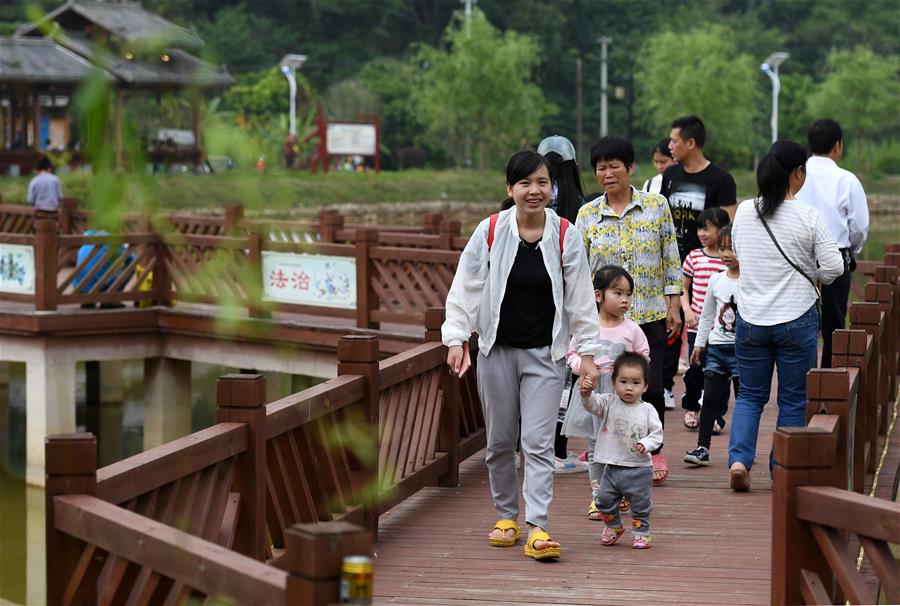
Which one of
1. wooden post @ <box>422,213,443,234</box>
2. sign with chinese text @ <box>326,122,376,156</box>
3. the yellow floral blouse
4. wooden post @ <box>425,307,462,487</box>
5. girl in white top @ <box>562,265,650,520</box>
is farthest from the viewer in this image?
sign with chinese text @ <box>326,122,376,156</box>

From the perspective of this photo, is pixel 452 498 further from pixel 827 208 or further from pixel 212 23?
pixel 212 23

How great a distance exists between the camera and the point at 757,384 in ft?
19.4

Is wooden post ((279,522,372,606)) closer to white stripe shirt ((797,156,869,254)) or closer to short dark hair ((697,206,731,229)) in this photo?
short dark hair ((697,206,731,229))

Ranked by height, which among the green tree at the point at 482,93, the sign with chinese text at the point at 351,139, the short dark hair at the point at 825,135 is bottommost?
the short dark hair at the point at 825,135

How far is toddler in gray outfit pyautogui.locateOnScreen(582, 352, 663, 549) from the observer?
5.21 metres

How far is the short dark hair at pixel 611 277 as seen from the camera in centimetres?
573

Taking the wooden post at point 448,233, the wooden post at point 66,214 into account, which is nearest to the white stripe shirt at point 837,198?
the wooden post at point 448,233

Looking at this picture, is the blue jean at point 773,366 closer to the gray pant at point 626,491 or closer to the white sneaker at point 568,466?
the gray pant at point 626,491

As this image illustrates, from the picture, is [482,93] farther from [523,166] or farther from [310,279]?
[523,166]

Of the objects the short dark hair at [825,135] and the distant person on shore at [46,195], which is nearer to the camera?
the short dark hair at [825,135]

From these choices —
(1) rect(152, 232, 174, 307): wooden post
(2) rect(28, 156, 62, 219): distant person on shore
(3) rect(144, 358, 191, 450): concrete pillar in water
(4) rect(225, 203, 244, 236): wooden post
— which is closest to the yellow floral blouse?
(4) rect(225, 203, 244, 236): wooden post

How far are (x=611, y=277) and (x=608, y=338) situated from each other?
0.26 metres

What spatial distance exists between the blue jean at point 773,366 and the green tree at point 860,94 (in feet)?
172

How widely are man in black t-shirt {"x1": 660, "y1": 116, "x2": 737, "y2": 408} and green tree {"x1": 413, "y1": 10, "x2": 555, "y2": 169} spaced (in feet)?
134
